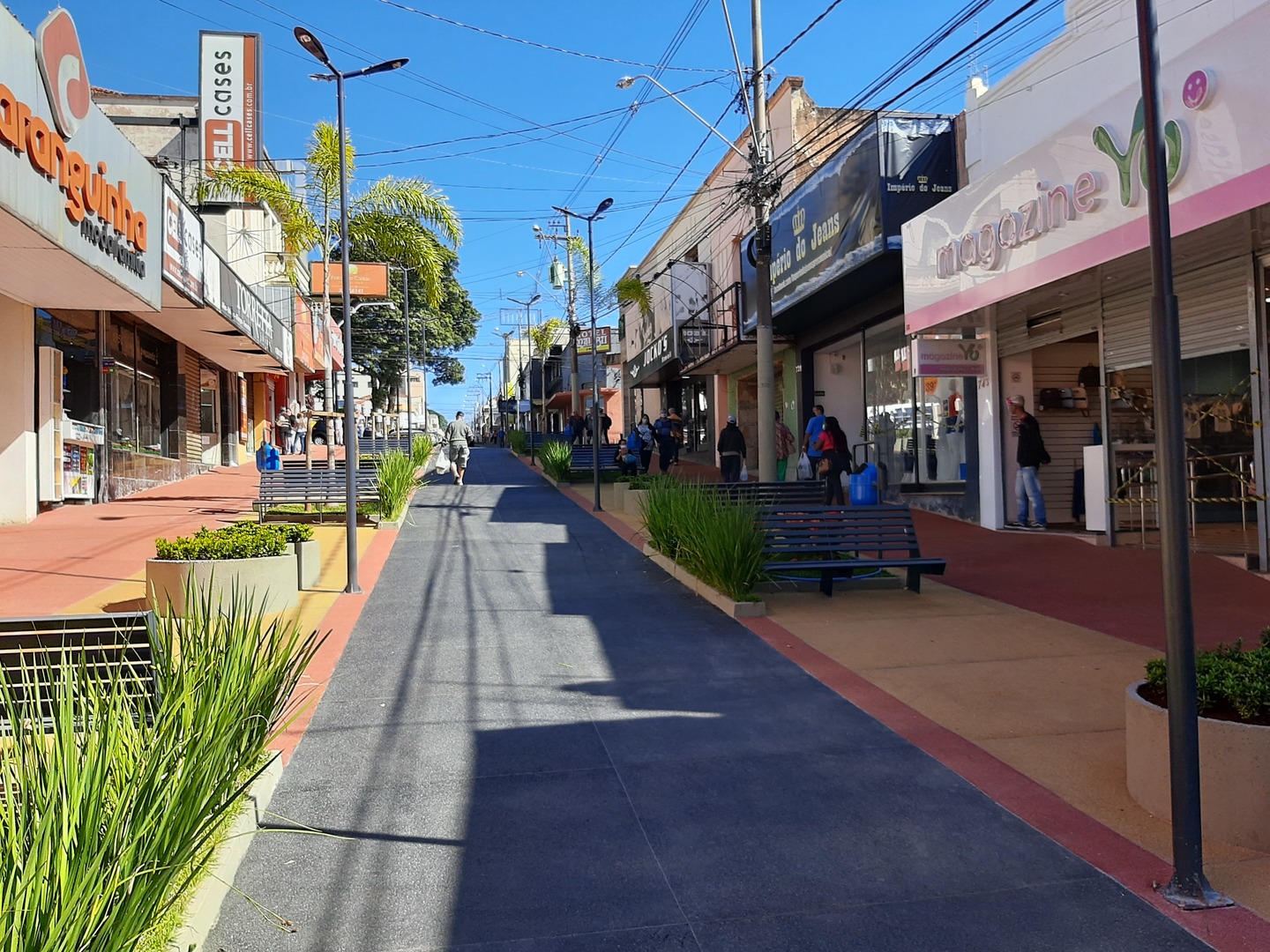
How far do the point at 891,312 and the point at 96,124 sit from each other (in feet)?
41.0

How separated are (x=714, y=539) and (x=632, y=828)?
5.11 m

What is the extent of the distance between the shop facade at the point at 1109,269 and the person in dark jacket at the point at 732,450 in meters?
5.74

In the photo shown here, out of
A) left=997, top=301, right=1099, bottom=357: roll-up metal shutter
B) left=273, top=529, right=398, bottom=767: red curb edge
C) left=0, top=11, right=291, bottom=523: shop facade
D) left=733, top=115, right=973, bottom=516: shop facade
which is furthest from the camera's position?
left=733, top=115, right=973, bottom=516: shop facade

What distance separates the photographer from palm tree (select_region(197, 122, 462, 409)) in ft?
58.7

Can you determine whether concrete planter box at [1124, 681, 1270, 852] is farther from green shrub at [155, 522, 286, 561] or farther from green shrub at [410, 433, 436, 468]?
green shrub at [410, 433, 436, 468]

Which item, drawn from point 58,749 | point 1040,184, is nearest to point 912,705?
point 58,749

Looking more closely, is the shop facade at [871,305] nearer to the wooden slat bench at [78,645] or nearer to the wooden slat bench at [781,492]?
the wooden slat bench at [781,492]

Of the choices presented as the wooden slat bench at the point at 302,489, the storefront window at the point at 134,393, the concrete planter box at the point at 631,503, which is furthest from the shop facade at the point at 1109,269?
the storefront window at the point at 134,393

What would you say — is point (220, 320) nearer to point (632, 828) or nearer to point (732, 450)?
point (732, 450)

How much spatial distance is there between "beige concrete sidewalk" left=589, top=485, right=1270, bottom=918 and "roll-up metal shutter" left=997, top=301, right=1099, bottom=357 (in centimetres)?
483

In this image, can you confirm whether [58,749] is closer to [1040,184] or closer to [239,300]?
[1040,184]

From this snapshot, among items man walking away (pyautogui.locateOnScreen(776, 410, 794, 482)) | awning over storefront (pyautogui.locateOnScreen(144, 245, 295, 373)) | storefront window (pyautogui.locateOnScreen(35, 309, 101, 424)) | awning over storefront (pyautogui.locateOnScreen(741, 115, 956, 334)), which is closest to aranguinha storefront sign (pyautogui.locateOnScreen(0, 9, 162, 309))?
awning over storefront (pyautogui.locateOnScreen(144, 245, 295, 373))

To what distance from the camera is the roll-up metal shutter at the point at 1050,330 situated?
1259 centimetres

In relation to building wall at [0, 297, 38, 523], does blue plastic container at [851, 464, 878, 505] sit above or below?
below
